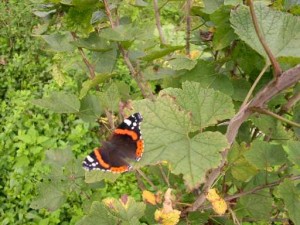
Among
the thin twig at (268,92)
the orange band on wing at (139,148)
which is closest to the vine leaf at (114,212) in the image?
the orange band on wing at (139,148)

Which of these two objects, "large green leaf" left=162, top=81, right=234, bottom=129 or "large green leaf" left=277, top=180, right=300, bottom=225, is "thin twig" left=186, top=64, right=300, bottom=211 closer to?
"large green leaf" left=162, top=81, right=234, bottom=129

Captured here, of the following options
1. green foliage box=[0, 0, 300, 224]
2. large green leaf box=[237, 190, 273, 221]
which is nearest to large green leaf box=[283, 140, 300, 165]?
green foliage box=[0, 0, 300, 224]

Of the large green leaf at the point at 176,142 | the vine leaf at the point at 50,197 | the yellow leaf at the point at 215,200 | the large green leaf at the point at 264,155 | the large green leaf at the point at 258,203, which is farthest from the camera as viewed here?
the vine leaf at the point at 50,197

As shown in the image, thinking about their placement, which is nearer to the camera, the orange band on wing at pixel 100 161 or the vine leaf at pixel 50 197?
the orange band on wing at pixel 100 161

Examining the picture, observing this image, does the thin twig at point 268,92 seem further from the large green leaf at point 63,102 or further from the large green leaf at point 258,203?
the large green leaf at point 63,102

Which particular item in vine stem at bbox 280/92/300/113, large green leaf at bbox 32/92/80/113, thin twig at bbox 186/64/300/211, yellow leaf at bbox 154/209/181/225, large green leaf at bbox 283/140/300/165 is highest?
thin twig at bbox 186/64/300/211

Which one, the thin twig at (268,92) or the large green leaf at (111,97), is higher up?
the thin twig at (268,92)

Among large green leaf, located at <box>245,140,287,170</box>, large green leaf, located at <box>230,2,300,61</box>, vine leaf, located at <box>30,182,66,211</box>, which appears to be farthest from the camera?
vine leaf, located at <box>30,182,66,211</box>
